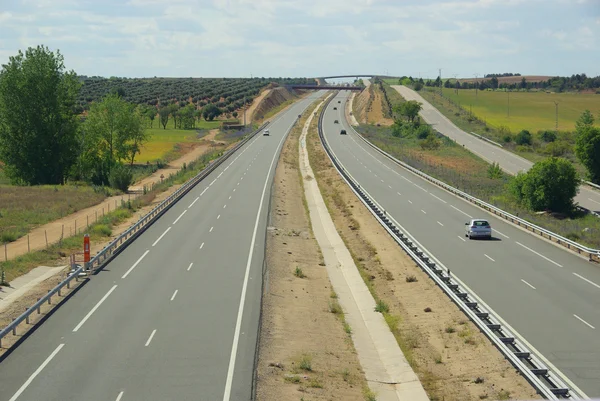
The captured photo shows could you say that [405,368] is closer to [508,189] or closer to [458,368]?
[458,368]

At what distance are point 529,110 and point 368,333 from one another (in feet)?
493

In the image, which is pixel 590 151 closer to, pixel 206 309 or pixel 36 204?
pixel 36 204

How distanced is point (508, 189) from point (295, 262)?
31.3 m

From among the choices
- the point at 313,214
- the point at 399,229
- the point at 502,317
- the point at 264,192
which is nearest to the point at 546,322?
the point at 502,317

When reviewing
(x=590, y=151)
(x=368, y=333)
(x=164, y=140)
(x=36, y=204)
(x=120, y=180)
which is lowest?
(x=164, y=140)

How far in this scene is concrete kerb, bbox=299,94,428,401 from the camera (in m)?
23.9

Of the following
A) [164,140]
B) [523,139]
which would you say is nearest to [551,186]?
[523,139]

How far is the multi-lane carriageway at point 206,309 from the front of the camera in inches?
795

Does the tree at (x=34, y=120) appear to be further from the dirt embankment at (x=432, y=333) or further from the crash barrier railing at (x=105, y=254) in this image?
the dirt embankment at (x=432, y=333)

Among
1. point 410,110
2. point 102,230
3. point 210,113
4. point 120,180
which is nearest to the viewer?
point 102,230

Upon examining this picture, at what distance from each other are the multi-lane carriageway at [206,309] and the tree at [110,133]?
36.3 m

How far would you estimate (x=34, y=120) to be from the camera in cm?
7700

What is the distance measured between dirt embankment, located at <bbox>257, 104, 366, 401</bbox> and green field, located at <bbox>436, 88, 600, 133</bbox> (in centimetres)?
10017

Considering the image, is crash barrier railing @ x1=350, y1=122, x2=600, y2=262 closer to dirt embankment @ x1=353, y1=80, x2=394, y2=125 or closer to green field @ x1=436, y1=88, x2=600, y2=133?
green field @ x1=436, y1=88, x2=600, y2=133
